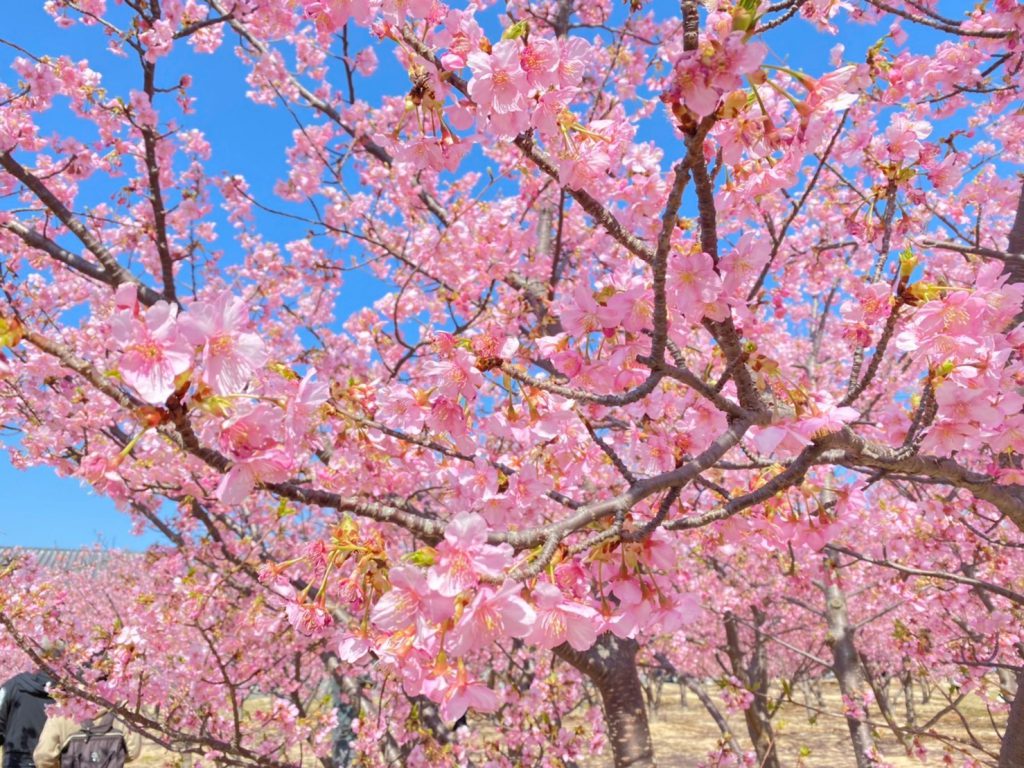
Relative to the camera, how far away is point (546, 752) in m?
5.61

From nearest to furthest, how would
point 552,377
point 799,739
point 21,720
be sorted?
point 552,377, point 21,720, point 799,739

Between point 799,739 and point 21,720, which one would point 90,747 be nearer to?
point 21,720

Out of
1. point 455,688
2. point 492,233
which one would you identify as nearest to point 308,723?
point 492,233

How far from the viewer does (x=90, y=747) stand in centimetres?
675

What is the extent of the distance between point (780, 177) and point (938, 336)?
625 millimetres

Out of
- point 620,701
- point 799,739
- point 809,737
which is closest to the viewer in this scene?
point 620,701

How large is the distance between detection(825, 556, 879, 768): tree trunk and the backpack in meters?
7.30

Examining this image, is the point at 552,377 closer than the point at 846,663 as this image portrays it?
Yes

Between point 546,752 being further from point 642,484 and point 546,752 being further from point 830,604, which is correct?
point 642,484

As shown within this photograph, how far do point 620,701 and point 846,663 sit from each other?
11.2ft

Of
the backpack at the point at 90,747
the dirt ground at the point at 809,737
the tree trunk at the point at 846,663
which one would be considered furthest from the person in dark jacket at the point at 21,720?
the dirt ground at the point at 809,737

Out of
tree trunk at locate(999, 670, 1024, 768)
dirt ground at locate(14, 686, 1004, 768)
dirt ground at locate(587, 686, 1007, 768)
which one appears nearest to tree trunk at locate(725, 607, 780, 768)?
dirt ground at locate(14, 686, 1004, 768)

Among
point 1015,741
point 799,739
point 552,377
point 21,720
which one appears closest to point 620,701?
point 1015,741

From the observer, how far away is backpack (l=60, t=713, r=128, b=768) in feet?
22.0
